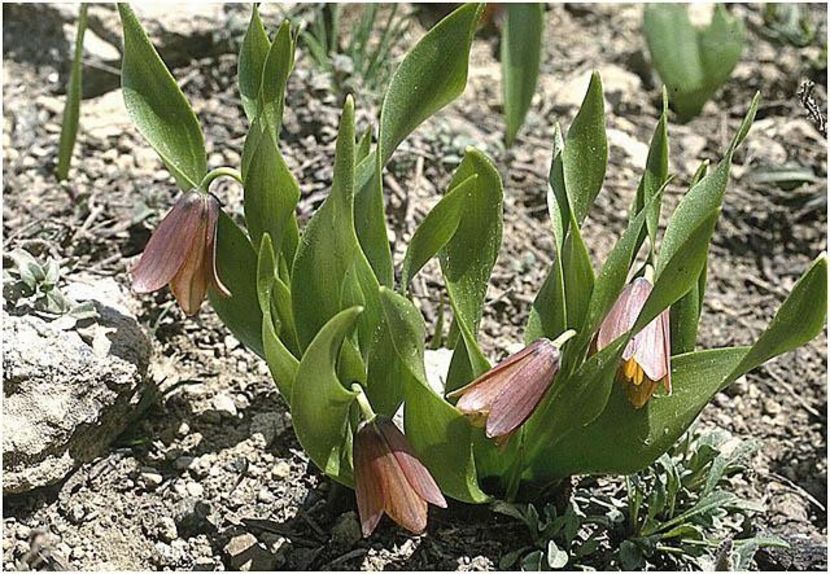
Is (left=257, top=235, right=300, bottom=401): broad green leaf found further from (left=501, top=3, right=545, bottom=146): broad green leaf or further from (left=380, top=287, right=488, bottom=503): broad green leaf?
(left=501, top=3, right=545, bottom=146): broad green leaf

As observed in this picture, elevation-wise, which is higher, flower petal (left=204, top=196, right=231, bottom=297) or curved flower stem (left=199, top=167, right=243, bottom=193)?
curved flower stem (left=199, top=167, right=243, bottom=193)

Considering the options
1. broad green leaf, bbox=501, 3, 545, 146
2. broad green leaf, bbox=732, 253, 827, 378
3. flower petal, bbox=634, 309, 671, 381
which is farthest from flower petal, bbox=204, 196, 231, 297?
broad green leaf, bbox=501, 3, 545, 146

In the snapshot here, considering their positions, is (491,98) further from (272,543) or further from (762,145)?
(272,543)

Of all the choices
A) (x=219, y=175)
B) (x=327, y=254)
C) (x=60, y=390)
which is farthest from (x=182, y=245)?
(x=60, y=390)

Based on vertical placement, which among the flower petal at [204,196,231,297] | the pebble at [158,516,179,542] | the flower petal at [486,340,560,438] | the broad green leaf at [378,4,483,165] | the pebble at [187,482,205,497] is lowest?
the pebble at [158,516,179,542]

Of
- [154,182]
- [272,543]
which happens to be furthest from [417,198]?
[272,543]

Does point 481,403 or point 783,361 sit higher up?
point 481,403

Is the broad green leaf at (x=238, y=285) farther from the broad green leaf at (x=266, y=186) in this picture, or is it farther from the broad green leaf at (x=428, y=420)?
the broad green leaf at (x=428, y=420)
